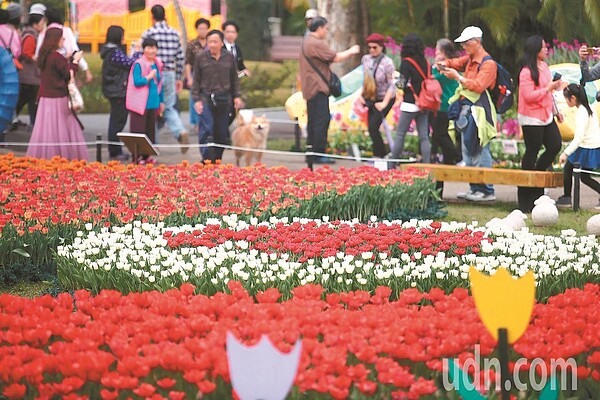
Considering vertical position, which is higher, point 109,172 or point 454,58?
point 454,58

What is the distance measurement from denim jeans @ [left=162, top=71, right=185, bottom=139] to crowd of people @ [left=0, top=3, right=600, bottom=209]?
2cm

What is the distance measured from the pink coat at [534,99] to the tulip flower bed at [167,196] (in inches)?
51.9

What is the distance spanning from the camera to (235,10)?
3534cm

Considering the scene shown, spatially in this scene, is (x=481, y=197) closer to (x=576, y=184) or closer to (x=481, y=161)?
(x=481, y=161)

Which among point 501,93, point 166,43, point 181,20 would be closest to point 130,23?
point 181,20

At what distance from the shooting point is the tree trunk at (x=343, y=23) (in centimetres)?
2017

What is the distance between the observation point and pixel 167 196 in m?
10.2

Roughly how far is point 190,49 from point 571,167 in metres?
7.77

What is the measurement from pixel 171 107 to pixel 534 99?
677 cm

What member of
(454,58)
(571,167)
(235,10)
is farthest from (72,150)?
(235,10)

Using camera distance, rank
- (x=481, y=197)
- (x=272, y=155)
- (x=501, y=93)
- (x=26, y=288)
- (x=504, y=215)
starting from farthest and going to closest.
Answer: (x=272, y=155) < (x=481, y=197) < (x=501, y=93) < (x=504, y=215) < (x=26, y=288)

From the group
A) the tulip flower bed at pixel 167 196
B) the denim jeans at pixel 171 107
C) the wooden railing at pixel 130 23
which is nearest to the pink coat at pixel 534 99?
the tulip flower bed at pixel 167 196

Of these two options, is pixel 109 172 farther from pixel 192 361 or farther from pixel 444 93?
pixel 192 361

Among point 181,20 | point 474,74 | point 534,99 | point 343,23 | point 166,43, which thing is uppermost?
point 181,20
